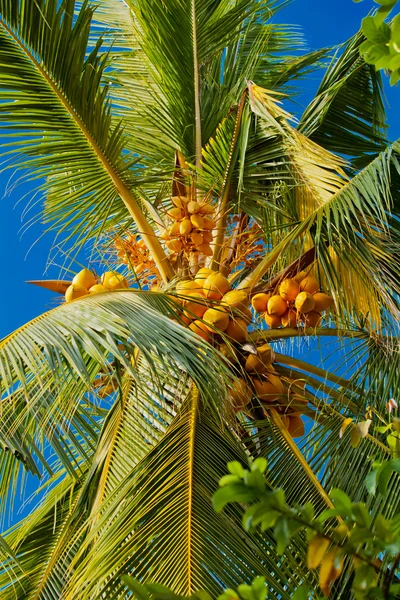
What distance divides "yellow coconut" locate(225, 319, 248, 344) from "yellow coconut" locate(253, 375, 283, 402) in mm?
232

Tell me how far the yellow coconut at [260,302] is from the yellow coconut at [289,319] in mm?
104

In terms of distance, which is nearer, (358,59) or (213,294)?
(213,294)

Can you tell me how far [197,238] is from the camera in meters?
4.31

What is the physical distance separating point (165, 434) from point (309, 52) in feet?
12.6

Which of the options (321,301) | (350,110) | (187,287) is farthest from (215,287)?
(350,110)

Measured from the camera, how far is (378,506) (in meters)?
3.68

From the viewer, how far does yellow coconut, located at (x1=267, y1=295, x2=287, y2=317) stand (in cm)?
395

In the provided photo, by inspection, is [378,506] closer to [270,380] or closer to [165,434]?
[270,380]

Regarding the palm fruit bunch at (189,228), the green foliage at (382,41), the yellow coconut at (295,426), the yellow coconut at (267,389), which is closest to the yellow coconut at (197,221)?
the palm fruit bunch at (189,228)

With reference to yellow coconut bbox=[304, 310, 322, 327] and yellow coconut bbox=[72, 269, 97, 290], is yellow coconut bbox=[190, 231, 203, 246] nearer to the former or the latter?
yellow coconut bbox=[72, 269, 97, 290]

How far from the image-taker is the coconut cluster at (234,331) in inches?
144

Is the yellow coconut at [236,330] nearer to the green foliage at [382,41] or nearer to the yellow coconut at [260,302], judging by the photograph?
the yellow coconut at [260,302]

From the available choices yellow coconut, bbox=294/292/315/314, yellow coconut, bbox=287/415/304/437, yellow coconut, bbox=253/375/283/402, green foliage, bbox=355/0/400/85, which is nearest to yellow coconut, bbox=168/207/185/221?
yellow coconut, bbox=294/292/315/314

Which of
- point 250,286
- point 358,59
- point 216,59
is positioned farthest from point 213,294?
point 216,59
